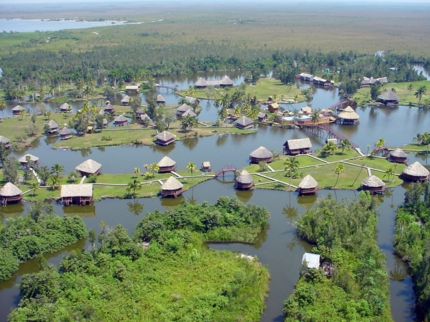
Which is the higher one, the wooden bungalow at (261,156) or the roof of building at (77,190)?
the wooden bungalow at (261,156)

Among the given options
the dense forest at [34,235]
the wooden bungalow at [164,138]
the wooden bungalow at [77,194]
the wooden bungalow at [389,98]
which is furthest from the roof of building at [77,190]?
the wooden bungalow at [389,98]

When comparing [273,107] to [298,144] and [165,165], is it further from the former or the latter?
[165,165]

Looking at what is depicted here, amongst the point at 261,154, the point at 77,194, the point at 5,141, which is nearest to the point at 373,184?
the point at 261,154

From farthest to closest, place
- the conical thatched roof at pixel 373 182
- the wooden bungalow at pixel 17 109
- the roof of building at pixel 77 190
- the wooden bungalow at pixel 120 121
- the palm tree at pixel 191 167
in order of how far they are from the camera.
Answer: the wooden bungalow at pixel 17 109 < the wooden bungalow at pixel 120 121 < the palm tree at pixel 191 167 < the conical thatched roof at pixel 373 182 < the roof of building at pixel 77 190

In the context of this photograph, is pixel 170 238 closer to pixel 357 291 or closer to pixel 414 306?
pixel 357 291

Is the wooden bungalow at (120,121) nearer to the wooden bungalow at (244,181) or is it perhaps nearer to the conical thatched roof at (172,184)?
the conical thatched roof at (172,184)

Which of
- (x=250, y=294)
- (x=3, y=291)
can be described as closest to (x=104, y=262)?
(x=3, y=291)

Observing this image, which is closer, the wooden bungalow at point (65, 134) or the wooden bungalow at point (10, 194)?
the wooden bungalow at point (10, 194)
